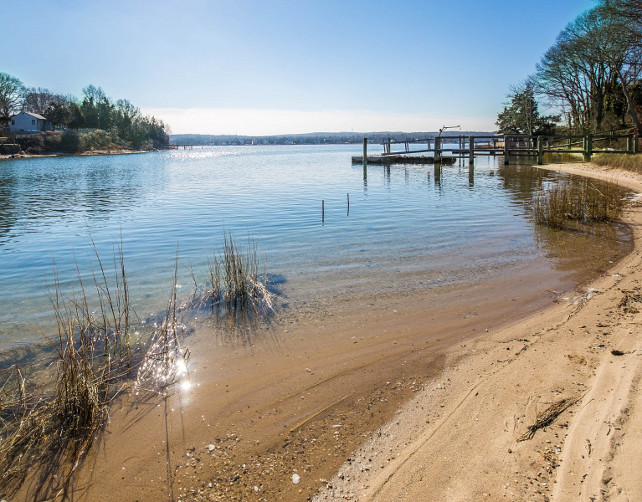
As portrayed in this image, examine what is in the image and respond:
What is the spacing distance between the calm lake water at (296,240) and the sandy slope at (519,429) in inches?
108

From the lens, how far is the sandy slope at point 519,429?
8.98 ft

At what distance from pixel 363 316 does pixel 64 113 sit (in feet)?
365

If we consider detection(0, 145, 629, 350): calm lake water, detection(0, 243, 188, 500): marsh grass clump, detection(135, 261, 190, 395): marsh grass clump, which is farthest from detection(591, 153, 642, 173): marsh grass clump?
detection(0, 243, 188, 500): marsh grass clump

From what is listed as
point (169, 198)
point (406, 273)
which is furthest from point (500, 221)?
point (169, 198)

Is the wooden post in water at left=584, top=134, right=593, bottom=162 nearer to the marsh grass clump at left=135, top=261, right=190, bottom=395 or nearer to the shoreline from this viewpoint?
the marsh grass clump at left=135, top=261, right=190, bottom=395

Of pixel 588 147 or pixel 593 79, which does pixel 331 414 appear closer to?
pixel 588 147

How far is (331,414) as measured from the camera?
3.96 m

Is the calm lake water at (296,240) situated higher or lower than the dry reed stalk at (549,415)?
higher

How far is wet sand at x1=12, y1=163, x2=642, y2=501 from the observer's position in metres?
3.11

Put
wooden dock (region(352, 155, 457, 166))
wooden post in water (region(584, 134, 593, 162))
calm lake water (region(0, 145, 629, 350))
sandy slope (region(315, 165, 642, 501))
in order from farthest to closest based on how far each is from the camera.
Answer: wooden dock (region(352, 155, 457, 166))
wooden post in water (region(584, 134, 593, 162))
calm lake water (region(0, 145, 629, 350))
sandy slope (region(315, 165, 642, 501))

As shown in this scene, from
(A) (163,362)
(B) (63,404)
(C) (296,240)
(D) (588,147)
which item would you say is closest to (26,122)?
(D) (588,147)

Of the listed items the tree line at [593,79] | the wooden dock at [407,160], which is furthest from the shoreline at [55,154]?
the tree line at [593,79]

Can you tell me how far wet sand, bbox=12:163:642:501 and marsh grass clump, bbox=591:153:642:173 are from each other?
19.9 m

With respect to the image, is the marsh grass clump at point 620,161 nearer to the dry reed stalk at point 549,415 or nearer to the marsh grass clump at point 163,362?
the dry reed stalk at point 549,415
